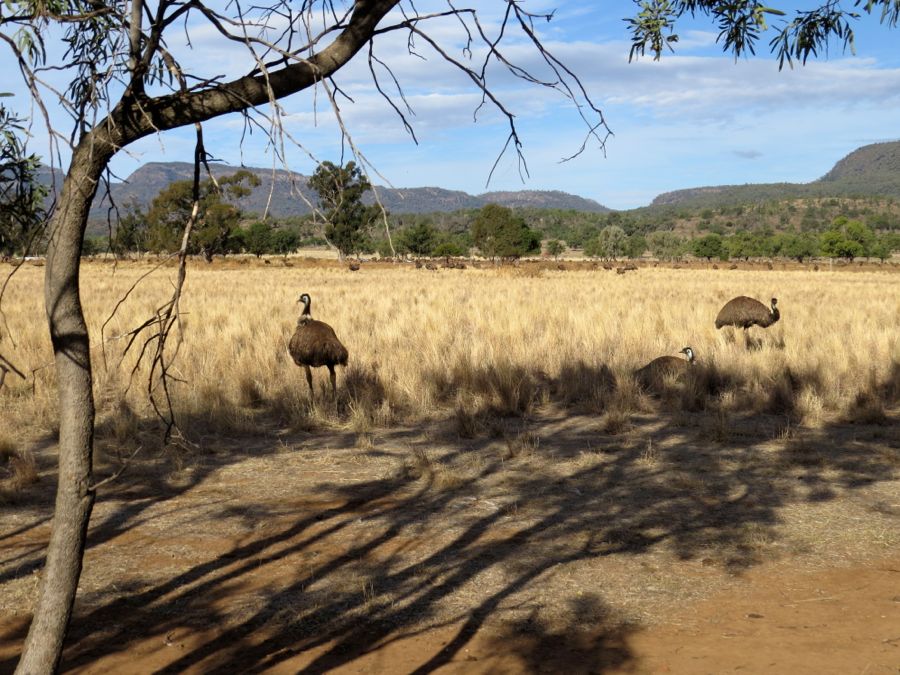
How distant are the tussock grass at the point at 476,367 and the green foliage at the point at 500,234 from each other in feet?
143

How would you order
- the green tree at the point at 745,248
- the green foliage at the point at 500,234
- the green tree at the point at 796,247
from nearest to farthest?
1. the green foliage at the point at 500,234
2. the green tree at the point at 796,247
3. the green tree at the point at 745,248

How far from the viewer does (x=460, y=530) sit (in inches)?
251

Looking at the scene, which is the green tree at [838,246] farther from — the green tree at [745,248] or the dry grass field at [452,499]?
the dry grass field at [452,499]

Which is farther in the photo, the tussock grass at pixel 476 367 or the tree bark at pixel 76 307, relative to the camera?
the tussock grass at pixel 476 367

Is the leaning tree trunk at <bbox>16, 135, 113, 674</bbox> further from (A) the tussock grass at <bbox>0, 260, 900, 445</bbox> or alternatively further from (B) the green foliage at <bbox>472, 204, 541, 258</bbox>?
(B) the green foliage at <bbox>472, 204, 541, 258</bbox>

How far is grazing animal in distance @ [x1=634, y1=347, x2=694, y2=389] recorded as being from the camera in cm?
1220

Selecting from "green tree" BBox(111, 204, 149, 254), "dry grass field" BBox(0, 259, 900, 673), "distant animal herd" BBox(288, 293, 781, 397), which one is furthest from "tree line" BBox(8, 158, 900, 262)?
"distant animal herd" BBox(288, 293, 781, 397)

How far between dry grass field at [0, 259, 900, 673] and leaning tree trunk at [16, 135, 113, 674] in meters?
0.17

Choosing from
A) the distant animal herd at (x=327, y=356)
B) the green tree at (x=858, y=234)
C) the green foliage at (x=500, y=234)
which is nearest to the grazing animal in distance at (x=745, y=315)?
the distant animal herd at (x=327, y=356)

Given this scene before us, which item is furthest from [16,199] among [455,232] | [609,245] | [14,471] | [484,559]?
[455,232]

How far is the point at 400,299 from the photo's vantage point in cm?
2695

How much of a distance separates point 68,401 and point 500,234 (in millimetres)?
65909

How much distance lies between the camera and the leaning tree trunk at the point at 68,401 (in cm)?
278

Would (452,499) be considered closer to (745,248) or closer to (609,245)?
(609,245)
